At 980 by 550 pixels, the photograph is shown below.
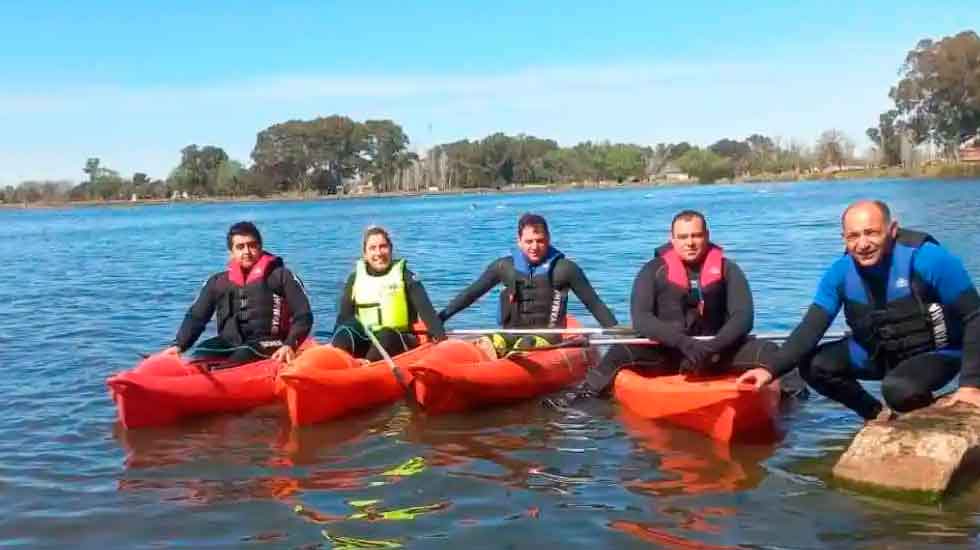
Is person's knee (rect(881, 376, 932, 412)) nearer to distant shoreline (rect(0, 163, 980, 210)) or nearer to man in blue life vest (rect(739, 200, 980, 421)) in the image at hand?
man in blue life vest (rect(739, 200, 980, 421))

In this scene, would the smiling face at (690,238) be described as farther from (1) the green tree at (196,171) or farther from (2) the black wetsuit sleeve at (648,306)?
(1) the green tree at (196,171)

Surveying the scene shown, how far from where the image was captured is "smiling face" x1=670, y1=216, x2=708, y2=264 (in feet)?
20.1

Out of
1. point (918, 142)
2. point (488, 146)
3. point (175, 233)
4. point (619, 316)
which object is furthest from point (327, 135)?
point (619, 316)

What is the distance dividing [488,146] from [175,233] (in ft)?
289

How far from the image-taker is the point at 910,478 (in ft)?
15.1

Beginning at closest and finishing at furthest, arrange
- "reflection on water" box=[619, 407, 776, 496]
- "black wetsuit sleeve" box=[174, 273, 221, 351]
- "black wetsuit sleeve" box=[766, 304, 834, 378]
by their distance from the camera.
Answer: "reflection on water" box=[619, 407, 776, 496], "black wetsuit sleeve" box=[766, 304, 834, 378], "black wetsuit sleeve" box=[174, 273, 221, 351]

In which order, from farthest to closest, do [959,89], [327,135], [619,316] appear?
[327,135] < [959,89] < [619,316]

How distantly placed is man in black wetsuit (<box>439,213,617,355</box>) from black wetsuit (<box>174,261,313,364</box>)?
116cm

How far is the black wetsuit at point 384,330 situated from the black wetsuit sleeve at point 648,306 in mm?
1671

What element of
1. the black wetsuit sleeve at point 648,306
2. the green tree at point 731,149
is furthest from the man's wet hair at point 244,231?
the green tree at point 731,149

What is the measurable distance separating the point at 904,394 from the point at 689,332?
163 centimetres

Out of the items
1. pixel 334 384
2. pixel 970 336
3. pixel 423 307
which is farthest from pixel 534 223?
pixel 970 336

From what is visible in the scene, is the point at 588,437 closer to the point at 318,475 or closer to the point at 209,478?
the point at 318,475

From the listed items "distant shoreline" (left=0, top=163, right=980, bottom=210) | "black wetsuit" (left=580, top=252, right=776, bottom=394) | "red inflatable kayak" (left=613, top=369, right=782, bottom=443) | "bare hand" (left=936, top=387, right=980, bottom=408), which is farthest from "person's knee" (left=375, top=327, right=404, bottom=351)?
"distant shoreline" (left=0, top=163, right=980, bottom=210)
